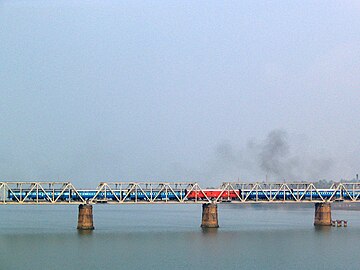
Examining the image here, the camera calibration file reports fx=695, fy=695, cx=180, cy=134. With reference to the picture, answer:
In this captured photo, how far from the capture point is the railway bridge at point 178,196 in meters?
95.8

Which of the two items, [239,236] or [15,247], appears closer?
[15,247]

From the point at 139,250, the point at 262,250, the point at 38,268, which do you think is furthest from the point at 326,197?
the point at 38,268

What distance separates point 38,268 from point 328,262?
88.1 feet

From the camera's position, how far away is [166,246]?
76.8 m

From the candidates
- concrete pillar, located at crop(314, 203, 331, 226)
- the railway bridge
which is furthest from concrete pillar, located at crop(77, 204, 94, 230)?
concrete pillar, located at crop(314, 203, 331, 226)

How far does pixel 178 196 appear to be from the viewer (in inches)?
4055

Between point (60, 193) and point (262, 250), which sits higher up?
point (60, 193)

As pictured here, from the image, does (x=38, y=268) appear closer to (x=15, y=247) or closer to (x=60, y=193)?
(x=15, y=247)

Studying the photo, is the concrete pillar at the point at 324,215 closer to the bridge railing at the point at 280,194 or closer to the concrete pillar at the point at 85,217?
the bridge railing at the point at 280,194

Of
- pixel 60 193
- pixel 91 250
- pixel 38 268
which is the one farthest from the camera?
pixel 60 193

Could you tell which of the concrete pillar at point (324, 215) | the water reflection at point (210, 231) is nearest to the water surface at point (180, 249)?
the water reflection at point (210, 231)

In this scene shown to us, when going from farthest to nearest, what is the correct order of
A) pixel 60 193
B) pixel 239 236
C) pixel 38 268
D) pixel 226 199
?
pixel 226 199 < pixel 60 193 < pixel 239 236 < pixel 38 268

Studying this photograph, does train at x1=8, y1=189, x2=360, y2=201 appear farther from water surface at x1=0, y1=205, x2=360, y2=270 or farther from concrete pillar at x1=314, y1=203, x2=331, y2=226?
water surface at x1=0, y1=205, x2=360, y2=270

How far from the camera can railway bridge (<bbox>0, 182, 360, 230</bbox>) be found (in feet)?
314
